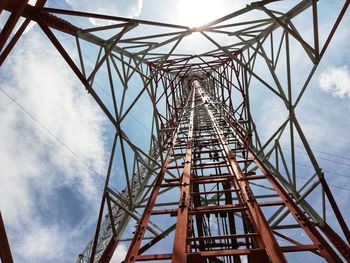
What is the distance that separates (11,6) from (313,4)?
5188mm

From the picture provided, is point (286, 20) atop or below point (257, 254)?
atop

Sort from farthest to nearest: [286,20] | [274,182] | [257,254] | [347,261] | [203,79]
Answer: [203,79] → [286,20] → [274,182] → [347,261] → [257,254]

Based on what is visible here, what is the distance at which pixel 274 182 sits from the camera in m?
5.51

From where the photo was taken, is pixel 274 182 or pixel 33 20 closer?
pixel 33 20

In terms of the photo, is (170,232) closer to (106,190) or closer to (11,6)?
(106,190)

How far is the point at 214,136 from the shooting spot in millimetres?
9453

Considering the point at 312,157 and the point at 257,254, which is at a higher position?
the point at 312,157

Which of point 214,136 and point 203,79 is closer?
point 214,136

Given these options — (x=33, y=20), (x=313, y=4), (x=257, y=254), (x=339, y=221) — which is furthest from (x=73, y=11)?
(x=339, y=221)

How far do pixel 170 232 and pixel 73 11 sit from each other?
4.89m

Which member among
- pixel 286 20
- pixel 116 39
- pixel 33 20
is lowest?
pixel 33 20

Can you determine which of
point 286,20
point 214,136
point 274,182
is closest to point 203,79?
point 214,136

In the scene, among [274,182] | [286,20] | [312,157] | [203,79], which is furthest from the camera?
[203,79]

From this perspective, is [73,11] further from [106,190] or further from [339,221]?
[339,221]
